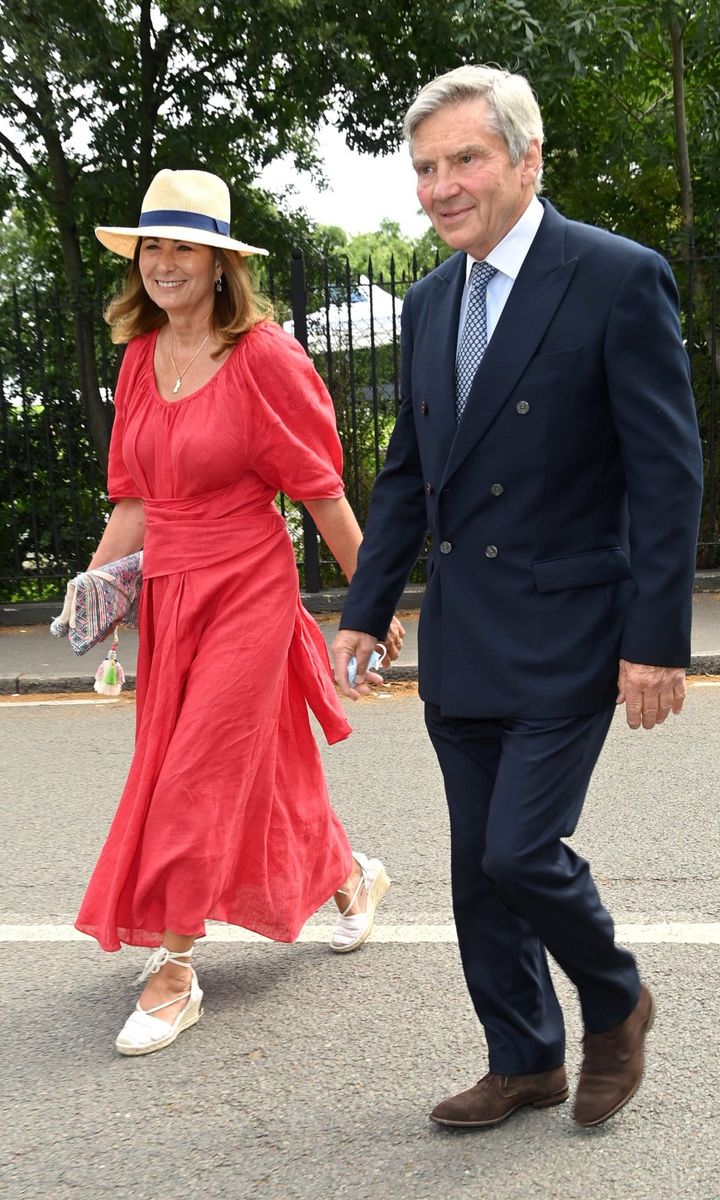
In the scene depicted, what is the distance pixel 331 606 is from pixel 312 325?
2.13 meters

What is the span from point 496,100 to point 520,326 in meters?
0.42

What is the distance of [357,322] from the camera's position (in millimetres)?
10383

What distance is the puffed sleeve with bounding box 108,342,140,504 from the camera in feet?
12.8

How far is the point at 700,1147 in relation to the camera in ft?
9.55

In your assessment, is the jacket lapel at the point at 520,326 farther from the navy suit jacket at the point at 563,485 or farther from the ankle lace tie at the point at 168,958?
the ankle lace tie at the point at 168,958

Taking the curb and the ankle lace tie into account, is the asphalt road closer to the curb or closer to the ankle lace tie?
the ankle lace tie

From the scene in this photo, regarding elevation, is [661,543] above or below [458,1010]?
above

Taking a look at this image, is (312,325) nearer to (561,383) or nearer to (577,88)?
(577,88)

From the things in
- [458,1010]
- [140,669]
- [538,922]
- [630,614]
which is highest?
[630,614]

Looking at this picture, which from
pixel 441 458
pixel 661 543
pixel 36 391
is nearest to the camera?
pixel 661 543

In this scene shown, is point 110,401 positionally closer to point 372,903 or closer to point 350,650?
point 372,903

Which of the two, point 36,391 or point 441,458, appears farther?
point 36,391

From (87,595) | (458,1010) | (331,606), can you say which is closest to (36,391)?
(331,606)

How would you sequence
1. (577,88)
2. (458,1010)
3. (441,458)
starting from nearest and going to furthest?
(441,458) → (458,1010) → (577,88)
